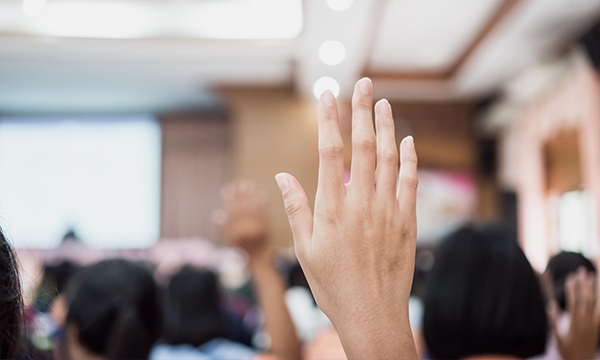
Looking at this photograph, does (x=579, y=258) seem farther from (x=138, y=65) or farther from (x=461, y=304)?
(x=138, y=65)

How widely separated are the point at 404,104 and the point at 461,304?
17.6ft

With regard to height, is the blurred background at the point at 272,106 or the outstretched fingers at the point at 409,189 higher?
the blurred background at the point at 272,106

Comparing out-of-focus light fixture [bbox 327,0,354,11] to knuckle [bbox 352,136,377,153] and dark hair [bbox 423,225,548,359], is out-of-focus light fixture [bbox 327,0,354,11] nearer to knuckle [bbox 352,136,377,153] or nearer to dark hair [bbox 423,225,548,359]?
dark hair [bbox 423,225,548,359]

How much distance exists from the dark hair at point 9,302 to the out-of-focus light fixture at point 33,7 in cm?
411

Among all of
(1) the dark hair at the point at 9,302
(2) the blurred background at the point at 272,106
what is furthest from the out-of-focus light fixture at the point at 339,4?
(1) the dark hair at the point at 9,302

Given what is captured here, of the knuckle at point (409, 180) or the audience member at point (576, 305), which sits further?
the audience member at point (576, 305)

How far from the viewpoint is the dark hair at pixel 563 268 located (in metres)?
1.02

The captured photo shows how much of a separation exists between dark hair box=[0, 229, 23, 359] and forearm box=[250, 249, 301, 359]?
0.64 meters

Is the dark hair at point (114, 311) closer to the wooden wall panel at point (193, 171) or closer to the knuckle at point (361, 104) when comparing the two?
the knuckle at point (361, 104)

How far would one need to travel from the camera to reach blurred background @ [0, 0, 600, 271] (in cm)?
402

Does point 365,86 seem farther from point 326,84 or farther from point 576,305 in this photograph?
point 326,84

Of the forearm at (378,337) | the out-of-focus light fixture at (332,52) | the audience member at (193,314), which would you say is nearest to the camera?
the forearm at (378,337)

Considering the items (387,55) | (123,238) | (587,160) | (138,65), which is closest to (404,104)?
(387,55)

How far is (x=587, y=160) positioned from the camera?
3.86 m
